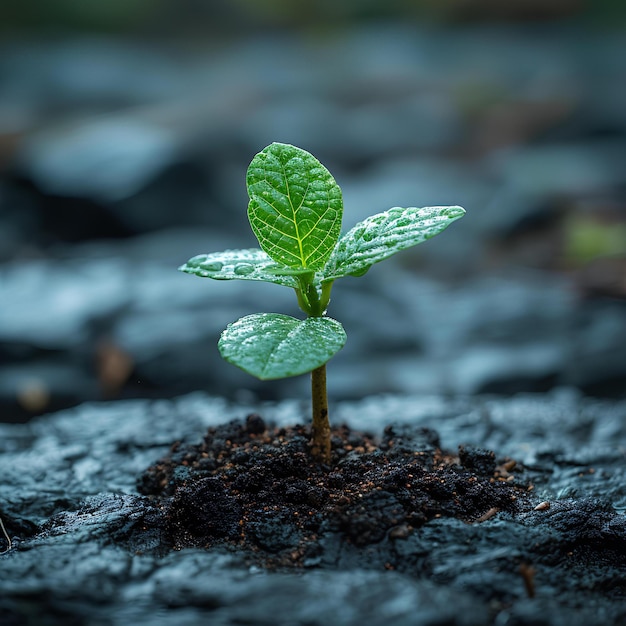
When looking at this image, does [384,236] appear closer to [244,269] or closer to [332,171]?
[244,269]

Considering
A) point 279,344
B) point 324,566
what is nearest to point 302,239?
point 279,344

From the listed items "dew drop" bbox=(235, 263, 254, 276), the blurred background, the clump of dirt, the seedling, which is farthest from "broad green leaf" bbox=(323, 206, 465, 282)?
the blurred background

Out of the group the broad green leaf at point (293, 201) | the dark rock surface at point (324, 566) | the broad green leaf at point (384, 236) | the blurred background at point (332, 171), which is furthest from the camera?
the blurred background at point (332, 171)

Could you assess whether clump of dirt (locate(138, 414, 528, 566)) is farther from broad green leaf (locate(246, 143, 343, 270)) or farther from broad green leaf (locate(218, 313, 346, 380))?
broad green leaf (locate(246, 143, 343, 270))

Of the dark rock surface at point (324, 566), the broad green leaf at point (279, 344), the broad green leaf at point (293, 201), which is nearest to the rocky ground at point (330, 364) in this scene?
the dark rock surface at point (324, 566)

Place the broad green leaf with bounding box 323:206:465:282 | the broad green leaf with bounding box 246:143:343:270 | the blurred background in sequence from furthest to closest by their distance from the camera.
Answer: the blurred background, the broad green leaf with bounding box 246:143:343:270, the broad green leaf with bounding box 323:206:465:282

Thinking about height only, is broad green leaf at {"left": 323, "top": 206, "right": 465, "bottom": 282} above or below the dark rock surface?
above

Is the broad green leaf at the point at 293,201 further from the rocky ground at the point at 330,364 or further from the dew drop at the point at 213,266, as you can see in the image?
the rocky ground at the point at 330,364

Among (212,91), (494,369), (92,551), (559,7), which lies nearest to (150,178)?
(494,369)
